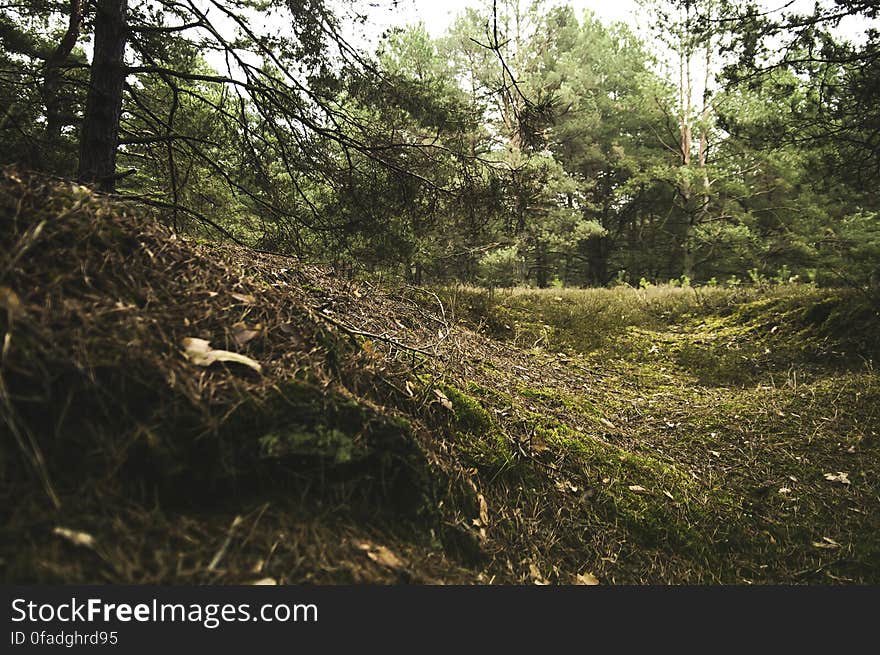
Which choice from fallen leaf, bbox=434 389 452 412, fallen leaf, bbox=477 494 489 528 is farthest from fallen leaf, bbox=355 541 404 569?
fallen leaf, bbox=434 389 452 412

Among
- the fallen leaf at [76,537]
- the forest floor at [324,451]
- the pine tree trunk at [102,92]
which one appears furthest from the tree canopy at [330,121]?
the fallen leaf at [76,537]

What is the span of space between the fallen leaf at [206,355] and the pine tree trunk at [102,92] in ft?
10.00

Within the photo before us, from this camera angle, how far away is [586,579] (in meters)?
2.30

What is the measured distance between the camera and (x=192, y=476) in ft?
4.91

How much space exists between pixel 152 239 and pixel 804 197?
26.2 m

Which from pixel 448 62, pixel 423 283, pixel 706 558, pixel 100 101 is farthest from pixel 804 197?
pixel 100 101

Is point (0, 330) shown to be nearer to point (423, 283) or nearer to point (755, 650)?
point (755, 650)

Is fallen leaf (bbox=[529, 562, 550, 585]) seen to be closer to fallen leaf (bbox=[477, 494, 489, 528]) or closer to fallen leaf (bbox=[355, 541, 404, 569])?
Result: fallen leaf (bbox=[477, 494, 489, 528])

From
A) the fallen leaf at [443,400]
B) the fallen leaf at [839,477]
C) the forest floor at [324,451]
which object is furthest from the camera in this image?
the fallen leaf at [839,477]

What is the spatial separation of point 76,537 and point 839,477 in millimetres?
4485

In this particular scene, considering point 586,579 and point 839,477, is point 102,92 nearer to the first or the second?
point 586,579

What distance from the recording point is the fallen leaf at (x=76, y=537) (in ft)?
3.86

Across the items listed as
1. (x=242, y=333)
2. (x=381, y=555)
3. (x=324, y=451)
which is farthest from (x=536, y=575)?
(x=242, y=333)

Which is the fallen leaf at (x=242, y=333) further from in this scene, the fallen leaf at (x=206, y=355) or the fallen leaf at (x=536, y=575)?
the fallen leaf at (x=536, y=575)
